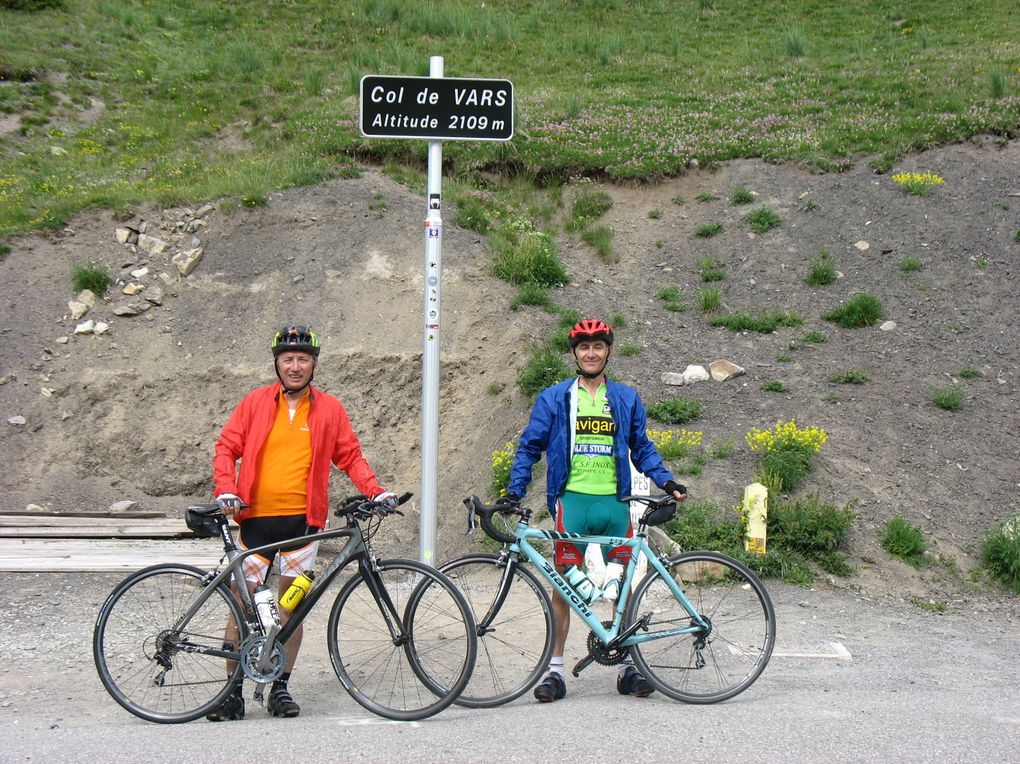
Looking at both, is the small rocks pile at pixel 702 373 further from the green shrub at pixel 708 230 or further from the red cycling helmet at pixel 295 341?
the red cycling helmet at pixel 295 341

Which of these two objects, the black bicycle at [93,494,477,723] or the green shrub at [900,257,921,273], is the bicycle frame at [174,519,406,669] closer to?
the black bicycle at [93,494,477,723]

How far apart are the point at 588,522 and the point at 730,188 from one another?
11.6m

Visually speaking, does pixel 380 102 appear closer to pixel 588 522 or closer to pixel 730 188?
pixel 588 522

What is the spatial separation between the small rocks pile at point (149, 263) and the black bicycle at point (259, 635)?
916 cm

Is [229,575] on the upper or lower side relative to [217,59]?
lower

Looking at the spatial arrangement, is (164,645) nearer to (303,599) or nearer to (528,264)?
(303,599)

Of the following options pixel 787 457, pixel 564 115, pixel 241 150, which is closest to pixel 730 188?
pixel 564 115

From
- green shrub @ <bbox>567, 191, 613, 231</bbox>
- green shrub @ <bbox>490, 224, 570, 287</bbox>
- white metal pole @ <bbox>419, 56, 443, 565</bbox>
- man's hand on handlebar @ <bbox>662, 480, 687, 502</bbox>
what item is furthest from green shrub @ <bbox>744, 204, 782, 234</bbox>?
man's hand on handlebar @ <bbox>662, 480, 687, 502</bbox>

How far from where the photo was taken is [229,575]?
459 cm

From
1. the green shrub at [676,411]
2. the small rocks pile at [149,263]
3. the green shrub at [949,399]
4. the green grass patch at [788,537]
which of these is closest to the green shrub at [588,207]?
the green shrub at [676,411]

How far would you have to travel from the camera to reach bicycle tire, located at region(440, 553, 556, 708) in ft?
15.6

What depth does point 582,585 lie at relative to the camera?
4.90m

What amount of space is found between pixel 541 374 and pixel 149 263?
707 centimetres

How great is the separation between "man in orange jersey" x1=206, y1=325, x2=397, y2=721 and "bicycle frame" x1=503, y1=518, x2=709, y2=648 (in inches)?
31.9
